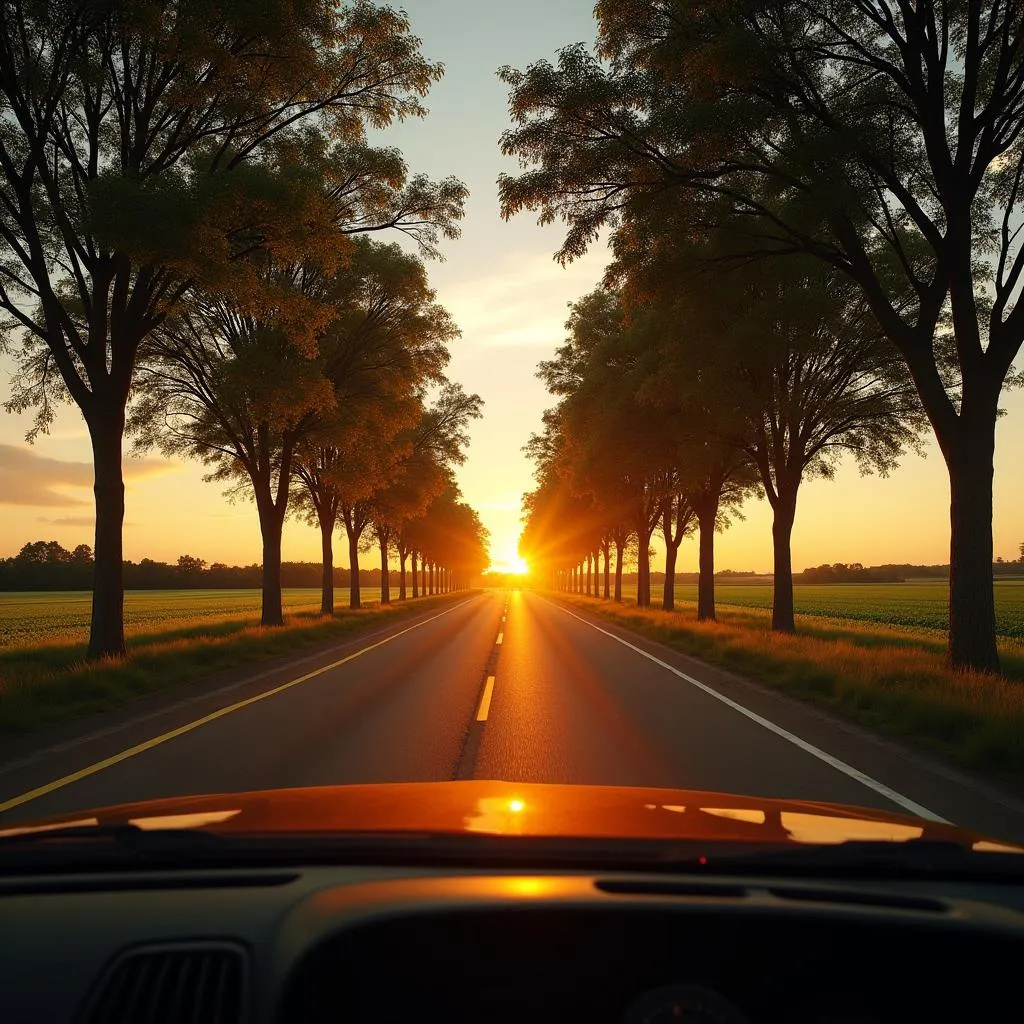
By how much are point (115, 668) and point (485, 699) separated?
5768 millimetres

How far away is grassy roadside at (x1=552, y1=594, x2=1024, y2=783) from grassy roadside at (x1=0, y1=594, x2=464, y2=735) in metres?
9.53

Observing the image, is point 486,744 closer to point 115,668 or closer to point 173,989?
point 173,989

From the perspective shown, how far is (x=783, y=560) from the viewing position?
843 inches

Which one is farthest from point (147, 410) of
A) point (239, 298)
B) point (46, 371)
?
point (239, 298)

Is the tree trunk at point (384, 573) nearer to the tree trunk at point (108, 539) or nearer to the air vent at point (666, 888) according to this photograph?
the tree trunk at point (108, 539)

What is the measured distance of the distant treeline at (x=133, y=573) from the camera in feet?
314

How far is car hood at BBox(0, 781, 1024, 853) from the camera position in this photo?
2.38 meters

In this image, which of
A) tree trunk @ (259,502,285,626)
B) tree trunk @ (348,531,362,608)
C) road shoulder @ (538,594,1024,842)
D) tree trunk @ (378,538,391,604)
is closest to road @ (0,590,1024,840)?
road shoulder @ (538,594,1024,842)

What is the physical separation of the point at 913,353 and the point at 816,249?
222 centimetres

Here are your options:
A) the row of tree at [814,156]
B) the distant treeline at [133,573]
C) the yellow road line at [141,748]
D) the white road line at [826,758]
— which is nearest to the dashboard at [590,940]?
the white road line at [826,758]

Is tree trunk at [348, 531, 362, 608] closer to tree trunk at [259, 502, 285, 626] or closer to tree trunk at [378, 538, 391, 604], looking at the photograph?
tree trunk at [378, 538, 391, 604]

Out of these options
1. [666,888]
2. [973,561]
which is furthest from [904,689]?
[666,888]

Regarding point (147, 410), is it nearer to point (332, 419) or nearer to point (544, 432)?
point (332, 419)

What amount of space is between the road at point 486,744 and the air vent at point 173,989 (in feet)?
14.6
